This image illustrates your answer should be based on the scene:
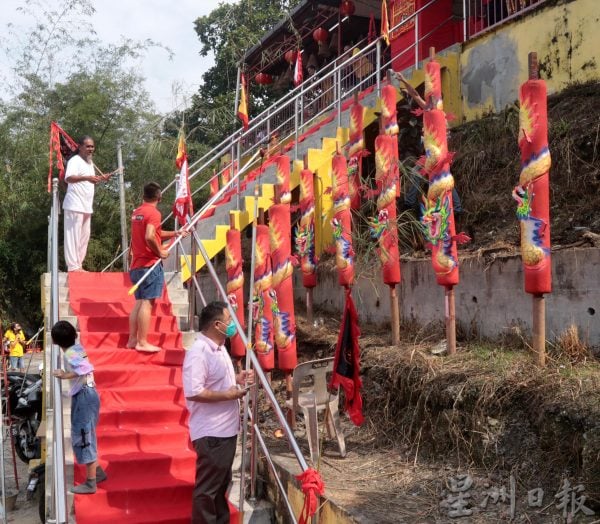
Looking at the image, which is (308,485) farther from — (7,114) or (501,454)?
(7,114)

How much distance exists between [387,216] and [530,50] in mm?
3402

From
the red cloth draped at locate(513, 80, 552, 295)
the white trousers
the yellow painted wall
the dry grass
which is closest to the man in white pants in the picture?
the white trousers

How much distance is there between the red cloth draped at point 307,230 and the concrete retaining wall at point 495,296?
624 millimetres

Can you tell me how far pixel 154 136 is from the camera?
17047 mm

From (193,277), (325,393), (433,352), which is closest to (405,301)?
(433,352)

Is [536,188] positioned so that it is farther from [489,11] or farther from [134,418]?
[489,11]

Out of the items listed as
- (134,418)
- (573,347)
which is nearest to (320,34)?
(134,418)

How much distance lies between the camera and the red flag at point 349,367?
512 cm

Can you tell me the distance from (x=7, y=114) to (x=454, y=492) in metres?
16.9

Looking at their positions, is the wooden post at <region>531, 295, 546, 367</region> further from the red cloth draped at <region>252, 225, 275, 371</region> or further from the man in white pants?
the man in white pants

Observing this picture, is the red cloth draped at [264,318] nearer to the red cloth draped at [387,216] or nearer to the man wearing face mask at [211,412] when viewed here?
the red cloth draped at [387,216]

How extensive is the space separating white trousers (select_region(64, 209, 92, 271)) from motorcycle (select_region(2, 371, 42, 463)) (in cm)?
234

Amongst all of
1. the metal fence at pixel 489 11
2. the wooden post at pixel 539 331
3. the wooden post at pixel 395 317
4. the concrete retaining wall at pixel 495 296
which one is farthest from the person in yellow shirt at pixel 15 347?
the wooden post at pixel 539 331

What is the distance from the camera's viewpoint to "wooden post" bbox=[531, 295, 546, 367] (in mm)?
4617
